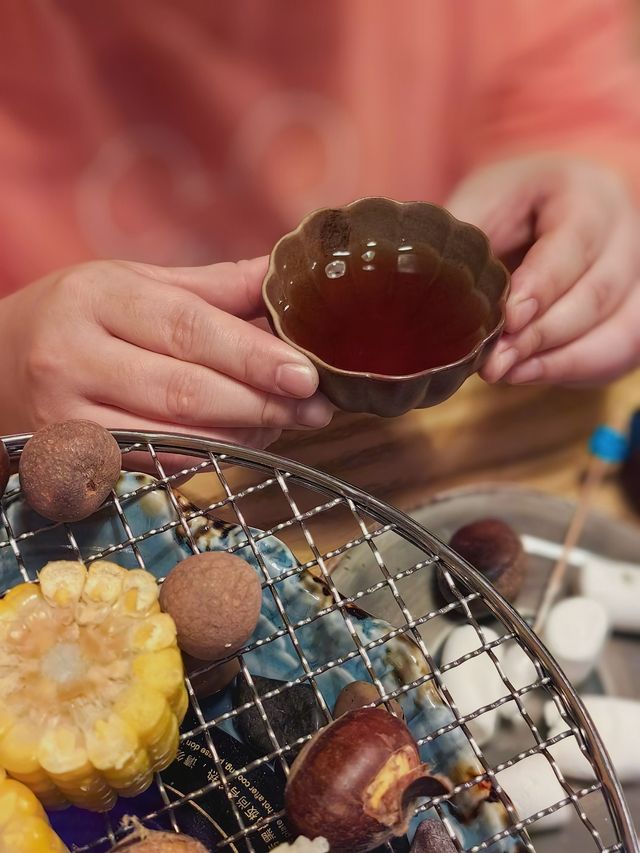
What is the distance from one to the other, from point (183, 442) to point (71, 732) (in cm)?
28

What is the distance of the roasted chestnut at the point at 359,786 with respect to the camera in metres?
0.61

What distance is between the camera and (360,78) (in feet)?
3.90

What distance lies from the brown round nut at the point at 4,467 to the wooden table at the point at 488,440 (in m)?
0.51

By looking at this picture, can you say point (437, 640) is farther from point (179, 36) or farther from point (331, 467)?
point (179, 36)

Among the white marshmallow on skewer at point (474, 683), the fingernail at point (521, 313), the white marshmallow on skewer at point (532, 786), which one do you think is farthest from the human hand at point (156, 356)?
the white marshmallow on skewer at point (532, 786)

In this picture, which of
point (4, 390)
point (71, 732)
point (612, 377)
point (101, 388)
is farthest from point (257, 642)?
point (612, 377)

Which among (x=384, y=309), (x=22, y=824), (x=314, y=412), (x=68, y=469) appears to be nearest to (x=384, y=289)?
(x=384, y=309)

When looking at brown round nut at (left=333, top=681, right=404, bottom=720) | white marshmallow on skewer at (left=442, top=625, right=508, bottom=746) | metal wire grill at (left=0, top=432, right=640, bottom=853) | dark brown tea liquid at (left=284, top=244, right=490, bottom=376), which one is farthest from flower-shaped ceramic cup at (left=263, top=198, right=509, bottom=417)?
white marshmallow on skewer at (left=442, top=625, right=508, bottom=746)

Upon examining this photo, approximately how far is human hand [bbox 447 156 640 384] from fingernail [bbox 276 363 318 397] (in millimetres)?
242

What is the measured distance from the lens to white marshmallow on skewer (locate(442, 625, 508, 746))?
1005mm

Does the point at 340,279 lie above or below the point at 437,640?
above

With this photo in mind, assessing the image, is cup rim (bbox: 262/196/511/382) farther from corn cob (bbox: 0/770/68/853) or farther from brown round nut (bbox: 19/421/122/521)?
corn cob (bbox: 0/770/68/853)

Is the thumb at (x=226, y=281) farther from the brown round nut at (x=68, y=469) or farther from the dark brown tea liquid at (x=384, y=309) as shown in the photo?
the brown round nut at (x=68, y=469)

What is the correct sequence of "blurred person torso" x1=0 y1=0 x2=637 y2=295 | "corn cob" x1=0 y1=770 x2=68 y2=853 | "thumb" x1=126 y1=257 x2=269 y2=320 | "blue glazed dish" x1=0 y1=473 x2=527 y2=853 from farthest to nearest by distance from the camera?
1. "blurred person torso" x1=0 y1=0 x2=637 y2=295
2. "thumb" x1=126 y1=257 x2=269 y2=320
3. "blue glazed dish" x1=0 y1=473 x2=527 y2=853
4. "corn cob" x1=0 y1=770 x2=68 y2=853
